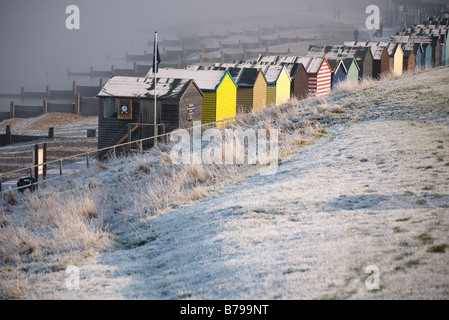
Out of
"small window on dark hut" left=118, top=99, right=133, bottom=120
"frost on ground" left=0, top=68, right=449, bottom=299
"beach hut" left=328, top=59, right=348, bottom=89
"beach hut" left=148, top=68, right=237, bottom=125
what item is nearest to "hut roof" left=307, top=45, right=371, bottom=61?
"beach hut" left=328, top=59, right=348, bottom=89

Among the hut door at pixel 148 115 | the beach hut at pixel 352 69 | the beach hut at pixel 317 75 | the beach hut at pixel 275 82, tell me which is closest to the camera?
the hut door at pixel 148 115

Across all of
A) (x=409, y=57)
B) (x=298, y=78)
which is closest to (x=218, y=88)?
(x=298, y=78)

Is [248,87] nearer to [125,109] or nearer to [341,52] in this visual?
[125,109]

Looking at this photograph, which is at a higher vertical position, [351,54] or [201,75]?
[351,54]

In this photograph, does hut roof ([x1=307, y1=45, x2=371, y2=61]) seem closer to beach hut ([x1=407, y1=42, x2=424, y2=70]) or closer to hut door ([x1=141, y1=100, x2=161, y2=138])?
beach hut ([x1=407, y1=42, x2=424, y2=70])

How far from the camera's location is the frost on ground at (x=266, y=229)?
8.56 meters

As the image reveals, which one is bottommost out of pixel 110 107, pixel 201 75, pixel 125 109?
pixel 125 109

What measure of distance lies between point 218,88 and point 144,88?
5.08m

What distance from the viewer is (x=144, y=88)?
105ft

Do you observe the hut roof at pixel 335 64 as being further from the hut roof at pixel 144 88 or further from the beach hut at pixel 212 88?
the hut roof at pixel 144 88

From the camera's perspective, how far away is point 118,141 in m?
32.0

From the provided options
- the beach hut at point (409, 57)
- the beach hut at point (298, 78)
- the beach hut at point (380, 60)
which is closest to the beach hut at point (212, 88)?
the beach hut at point (298, 78)

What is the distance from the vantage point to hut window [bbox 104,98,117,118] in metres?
32.2
